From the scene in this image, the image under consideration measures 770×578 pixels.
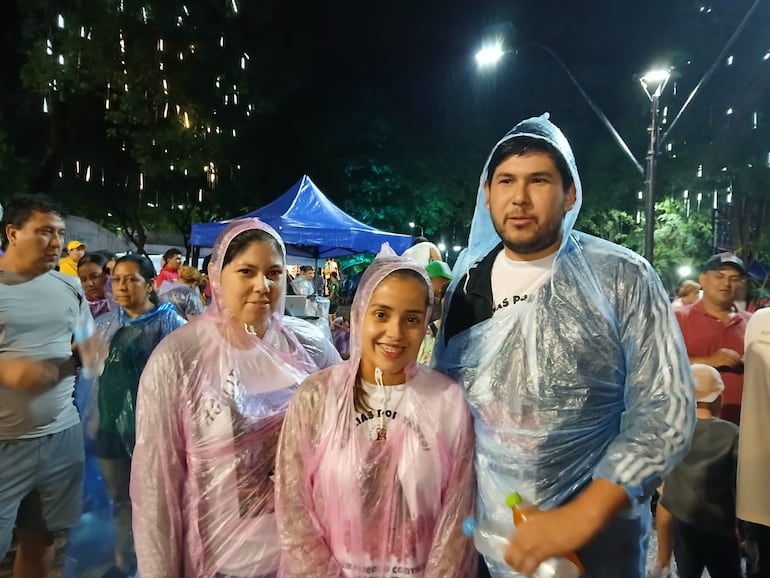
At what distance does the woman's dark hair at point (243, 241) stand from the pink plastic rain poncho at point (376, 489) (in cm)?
60

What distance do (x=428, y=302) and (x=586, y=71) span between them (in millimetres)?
16195

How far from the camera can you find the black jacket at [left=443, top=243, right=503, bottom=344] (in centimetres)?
172

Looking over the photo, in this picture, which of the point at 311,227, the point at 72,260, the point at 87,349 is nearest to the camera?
the point at 87,349

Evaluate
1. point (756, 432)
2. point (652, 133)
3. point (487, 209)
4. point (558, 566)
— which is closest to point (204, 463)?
point (558, 566)

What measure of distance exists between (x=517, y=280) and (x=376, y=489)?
70cm

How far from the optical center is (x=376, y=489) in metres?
1.58

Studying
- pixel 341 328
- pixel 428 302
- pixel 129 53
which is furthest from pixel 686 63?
pixel 428 302

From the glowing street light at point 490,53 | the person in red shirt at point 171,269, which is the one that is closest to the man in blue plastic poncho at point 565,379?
the glowing street light at point 490,53

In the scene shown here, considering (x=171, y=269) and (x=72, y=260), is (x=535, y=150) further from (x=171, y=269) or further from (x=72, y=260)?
(x=171, y=269)

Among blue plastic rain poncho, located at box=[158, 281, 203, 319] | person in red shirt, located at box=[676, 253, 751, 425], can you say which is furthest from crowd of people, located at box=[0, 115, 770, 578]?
blue plastic rain poncho, located at box=[158, 281, 203, 319]

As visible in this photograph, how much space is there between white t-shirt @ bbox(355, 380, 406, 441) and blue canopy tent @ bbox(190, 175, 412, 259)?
239 inches

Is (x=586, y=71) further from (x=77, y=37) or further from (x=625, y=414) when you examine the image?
(x=625, y=414)

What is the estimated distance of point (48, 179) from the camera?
14.5m

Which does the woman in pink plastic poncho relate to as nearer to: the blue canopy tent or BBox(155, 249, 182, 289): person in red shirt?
BBox(155, 249, 182, 289): person in red shirt
